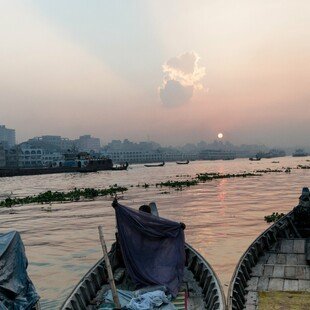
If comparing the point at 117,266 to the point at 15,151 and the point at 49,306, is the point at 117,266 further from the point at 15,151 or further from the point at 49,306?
the point at 15,151

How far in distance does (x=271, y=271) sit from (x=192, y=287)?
9.97 ft

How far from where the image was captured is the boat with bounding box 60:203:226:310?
986 cm

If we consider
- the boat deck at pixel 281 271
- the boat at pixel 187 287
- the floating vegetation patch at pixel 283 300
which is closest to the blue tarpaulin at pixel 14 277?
the boat at pixel 187 287

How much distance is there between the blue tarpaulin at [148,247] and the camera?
11219 mm

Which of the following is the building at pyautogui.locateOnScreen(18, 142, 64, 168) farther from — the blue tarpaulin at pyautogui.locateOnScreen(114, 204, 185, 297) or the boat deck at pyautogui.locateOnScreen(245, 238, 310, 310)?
the blue tarpaulin at pyautogui.locateOnScreen(114, 204, 185, 297)

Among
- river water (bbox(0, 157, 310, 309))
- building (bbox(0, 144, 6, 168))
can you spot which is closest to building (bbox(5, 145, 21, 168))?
building (bbox(0, 144, 6, 168))

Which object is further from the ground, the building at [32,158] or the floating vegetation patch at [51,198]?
the building at [32,158]

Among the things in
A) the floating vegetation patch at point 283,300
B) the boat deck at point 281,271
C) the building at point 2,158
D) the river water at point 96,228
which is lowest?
the river water at point 96,228

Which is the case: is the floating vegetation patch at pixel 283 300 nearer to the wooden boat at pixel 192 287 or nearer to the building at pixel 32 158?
the wooden boat at pixel 192 287

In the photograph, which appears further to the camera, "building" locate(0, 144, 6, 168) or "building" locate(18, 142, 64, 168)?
"building" locate(18, 142, 64, 168)

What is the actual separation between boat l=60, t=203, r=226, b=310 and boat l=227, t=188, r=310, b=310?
0.50 meters

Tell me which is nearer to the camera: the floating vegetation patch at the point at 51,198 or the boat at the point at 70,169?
the floating vegetation patch at the point at 51,198

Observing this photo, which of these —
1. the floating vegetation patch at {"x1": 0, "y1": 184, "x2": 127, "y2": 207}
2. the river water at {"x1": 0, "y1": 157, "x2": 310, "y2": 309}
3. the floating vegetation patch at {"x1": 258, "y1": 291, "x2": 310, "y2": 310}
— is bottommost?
the river water at {"x1": 0, "y1": 157, "x2": 310, "y2": 309}

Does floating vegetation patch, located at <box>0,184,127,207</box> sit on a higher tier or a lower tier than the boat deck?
lower
